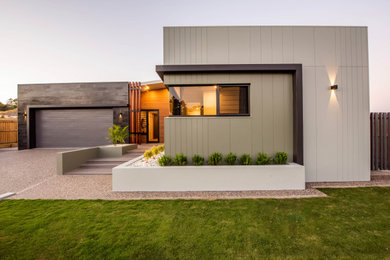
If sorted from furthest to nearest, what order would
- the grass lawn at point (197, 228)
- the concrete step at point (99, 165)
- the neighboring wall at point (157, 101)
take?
the neighboring wall at point (157, 101) → the concrete step at point (99, 165) → the grass lawn at point (197, 228)

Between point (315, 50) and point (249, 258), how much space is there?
5.47 meters

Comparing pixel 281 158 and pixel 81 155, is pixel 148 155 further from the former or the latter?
pixel 281 158

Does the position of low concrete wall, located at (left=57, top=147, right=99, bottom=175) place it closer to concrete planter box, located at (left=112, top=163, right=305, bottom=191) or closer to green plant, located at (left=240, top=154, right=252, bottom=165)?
concrete planter box, located at (left=112, top=163, right=305, bottom=191)

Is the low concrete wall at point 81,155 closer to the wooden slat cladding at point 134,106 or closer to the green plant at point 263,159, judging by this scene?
the wooden slat cladding at point 134,106

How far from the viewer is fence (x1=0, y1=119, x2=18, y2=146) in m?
11.7

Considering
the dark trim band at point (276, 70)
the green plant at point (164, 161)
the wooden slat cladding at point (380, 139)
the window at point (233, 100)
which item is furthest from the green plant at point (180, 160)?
the wooden slat cladding at point (380, 139)

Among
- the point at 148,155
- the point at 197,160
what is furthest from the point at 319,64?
the point at 148,155

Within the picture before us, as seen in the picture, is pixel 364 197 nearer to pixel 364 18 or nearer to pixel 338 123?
pixel 338 123

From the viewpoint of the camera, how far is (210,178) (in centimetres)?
378

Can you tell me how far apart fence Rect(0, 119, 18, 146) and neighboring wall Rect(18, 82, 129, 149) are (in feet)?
9.95

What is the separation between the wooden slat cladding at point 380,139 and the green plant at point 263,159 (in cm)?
406

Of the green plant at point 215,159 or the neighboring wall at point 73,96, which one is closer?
the green plant at point 215,159

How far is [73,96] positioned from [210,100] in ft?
34.5

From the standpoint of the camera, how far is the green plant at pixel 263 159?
3.99 metres
